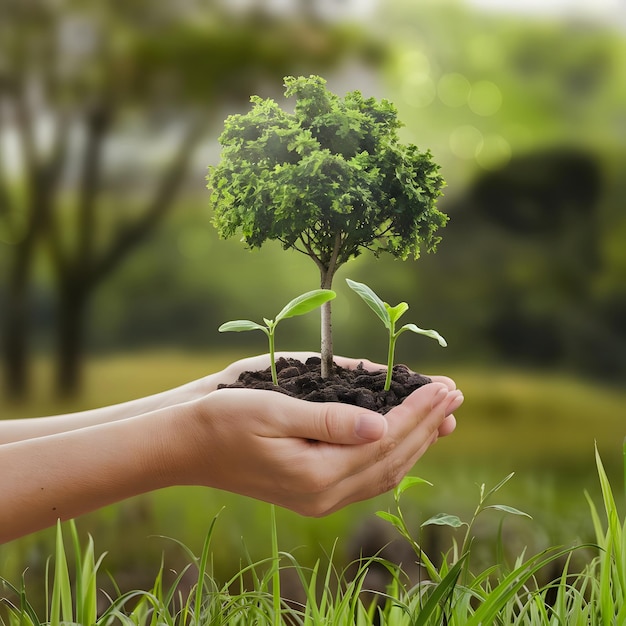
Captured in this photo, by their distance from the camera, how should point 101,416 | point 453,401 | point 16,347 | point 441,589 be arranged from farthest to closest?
point 16,347 → point 101,416 → point 453,401 → point 441,589

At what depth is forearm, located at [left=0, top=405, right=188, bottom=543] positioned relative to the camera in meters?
1.08

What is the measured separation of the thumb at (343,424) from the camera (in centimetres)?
100

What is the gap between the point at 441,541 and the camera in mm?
1941

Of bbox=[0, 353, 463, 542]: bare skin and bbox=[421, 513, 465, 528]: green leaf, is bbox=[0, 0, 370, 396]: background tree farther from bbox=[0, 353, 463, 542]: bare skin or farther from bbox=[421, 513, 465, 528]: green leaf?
bbox=[421, 513, 465, 528]: green leaf

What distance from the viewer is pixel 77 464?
3.57 ft

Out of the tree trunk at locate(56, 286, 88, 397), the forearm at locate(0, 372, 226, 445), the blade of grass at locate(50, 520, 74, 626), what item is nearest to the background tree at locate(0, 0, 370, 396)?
the tree trunk at locate(56, 286, 88, 397)

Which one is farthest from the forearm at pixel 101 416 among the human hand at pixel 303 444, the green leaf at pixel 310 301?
the green leaf at pixel 310 301

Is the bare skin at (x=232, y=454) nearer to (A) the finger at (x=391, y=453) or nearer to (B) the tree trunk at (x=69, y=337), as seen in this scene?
(A) the finger at (x=391, y=453)

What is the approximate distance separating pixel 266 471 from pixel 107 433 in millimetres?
262

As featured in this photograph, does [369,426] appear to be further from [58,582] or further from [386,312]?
[58,582]

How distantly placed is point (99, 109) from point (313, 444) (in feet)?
4.47

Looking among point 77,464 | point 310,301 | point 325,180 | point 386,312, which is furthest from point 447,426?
point 77,464

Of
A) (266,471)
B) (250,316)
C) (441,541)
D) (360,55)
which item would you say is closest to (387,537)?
(441,541)

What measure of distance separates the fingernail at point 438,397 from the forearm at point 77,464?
0.40 m
